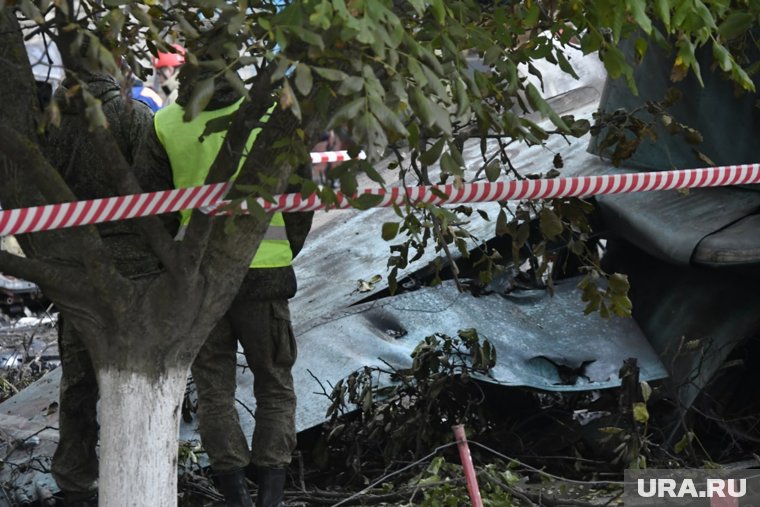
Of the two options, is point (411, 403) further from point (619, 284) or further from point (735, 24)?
point (735, 24)

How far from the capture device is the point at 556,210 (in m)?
5.33

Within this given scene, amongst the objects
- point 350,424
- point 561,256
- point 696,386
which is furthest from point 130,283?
point 561,256

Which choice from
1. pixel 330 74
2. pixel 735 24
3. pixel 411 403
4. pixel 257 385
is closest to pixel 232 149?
pixel 330 74

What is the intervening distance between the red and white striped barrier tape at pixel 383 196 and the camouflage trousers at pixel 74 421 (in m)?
1.01

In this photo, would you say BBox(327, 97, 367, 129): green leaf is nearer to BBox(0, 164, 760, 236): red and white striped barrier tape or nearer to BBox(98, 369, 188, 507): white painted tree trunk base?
BBox(0, 164, 760, 236): red and white striped barrier tape

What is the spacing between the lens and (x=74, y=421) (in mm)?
4965

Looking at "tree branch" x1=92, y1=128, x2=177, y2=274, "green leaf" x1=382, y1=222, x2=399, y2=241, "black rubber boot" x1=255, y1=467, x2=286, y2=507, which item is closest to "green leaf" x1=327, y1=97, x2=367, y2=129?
"green leaf" x1=382, y1=222, x2=399, y2=241

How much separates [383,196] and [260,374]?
154 centimetres

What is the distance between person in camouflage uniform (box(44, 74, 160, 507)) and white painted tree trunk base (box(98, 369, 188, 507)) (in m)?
0.91

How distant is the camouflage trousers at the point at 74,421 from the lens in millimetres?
4941

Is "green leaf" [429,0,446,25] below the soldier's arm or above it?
above

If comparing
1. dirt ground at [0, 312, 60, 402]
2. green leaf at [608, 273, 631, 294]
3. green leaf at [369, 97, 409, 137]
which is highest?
green leaf at [369, 97, 409, 137]

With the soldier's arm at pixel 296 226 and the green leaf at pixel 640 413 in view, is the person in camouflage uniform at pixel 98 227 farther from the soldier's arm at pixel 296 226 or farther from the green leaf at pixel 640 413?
the green leaf at pixel 640 413

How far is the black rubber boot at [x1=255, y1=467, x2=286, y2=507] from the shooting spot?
494cm
